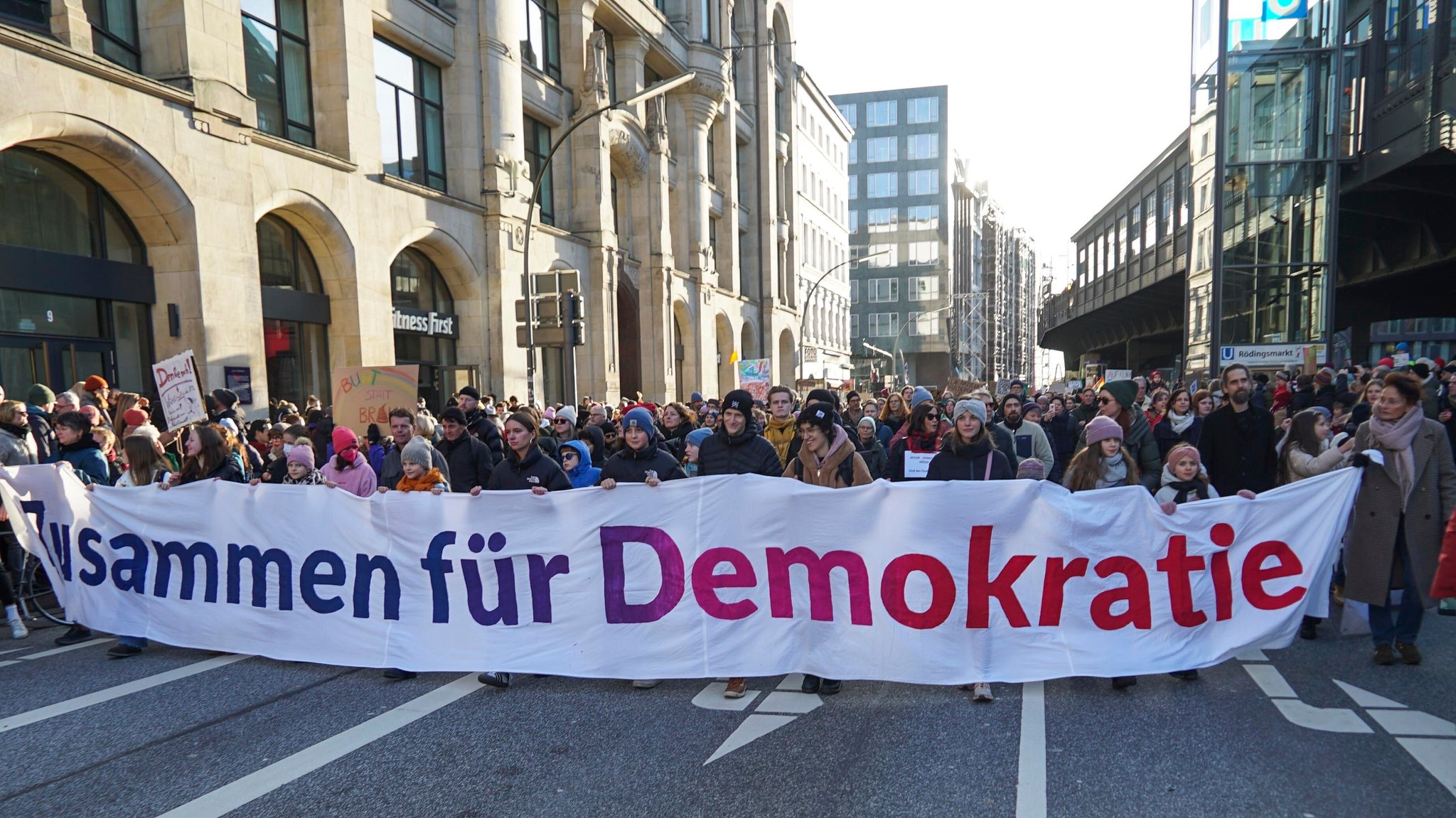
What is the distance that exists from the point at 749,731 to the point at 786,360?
135ft

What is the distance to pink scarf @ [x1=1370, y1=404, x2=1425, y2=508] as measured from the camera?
207 inches

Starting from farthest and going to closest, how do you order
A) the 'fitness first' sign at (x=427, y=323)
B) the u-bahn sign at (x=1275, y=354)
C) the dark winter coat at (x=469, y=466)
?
the u-bahn sign at (x=1275, y=354)
the 'fitness first' sign at (x=427, y=323)
the dark winter coat at (x=469, y=466)

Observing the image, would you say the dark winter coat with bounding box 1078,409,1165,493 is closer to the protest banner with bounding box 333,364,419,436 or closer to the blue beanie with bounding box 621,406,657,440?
the blue beanie with bounding box 621,406,657,440

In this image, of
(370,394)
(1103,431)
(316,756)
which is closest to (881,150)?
(370,394)

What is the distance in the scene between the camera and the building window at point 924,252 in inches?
3250

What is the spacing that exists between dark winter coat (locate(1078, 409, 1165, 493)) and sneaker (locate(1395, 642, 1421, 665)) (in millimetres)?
1717

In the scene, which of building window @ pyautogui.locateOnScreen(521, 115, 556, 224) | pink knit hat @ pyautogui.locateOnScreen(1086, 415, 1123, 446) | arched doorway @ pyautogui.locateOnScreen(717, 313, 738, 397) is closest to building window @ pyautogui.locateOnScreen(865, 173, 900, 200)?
arched doorway @ pyautogui.locateOnScreen(717, 313, 738, 397)

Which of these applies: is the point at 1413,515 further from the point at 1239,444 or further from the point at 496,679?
the point at 496,679

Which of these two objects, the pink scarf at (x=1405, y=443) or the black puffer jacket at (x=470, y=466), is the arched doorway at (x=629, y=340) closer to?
the black puffer jacket at (x=470, y=466)

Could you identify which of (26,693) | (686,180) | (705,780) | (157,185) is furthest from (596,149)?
(705,780)

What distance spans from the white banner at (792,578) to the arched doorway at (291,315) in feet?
33.4

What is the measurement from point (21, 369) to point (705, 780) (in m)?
11.7

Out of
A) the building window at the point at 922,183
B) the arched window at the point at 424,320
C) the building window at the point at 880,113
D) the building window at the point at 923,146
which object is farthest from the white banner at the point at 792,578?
the building window at the point at 880,113

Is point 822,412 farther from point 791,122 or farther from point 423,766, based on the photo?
point 791,122
